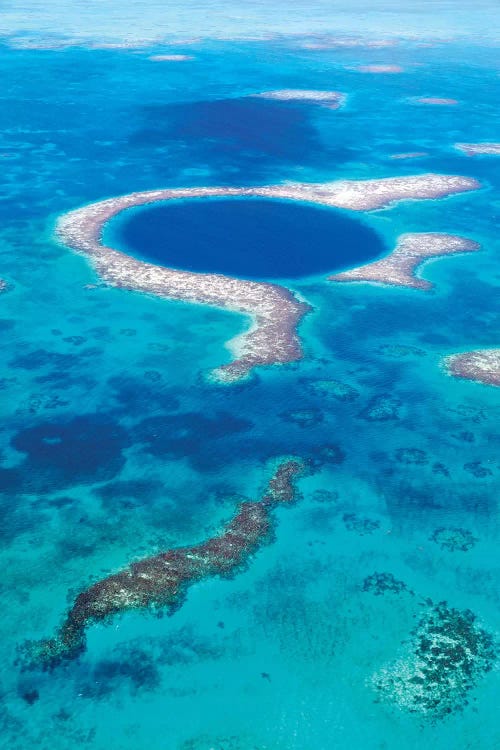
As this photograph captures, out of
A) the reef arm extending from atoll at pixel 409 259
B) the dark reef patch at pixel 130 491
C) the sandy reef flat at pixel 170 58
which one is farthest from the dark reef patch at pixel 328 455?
the sandy reef flat at pixel 170 58

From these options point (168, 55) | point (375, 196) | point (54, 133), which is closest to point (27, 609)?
point (375, 196)

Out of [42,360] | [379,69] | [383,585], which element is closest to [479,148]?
[379,69]

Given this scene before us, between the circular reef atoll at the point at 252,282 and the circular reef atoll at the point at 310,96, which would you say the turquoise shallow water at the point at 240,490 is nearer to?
the circular reef atoll at the point at 252,282

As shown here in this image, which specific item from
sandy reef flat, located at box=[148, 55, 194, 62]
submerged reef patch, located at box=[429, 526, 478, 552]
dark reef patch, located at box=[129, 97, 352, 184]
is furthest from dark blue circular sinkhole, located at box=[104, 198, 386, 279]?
sandy reef flat, located at box=[148, 55, 194, 62]

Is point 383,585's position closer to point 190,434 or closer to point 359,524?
point 359,524

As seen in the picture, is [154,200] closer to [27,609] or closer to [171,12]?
[27,609]

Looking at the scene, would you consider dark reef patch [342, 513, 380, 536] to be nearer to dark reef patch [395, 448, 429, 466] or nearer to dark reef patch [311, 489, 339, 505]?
dark reef patch [311, 489, 339, 505]
